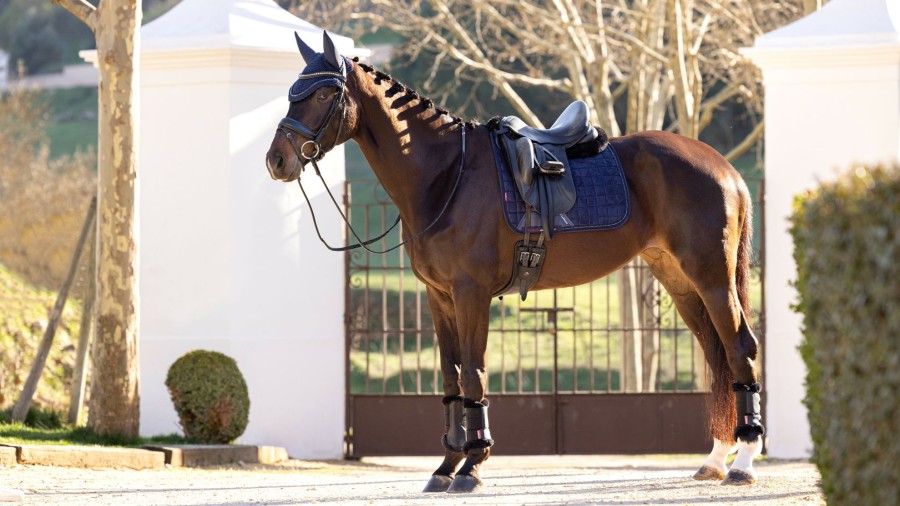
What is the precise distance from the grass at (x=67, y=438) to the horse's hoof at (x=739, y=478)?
163 inches

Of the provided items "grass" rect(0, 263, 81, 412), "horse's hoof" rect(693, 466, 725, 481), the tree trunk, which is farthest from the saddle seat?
"grass" rect(0, 263, 81, 412)

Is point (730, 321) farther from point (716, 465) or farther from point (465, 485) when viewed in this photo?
point (465, 485)

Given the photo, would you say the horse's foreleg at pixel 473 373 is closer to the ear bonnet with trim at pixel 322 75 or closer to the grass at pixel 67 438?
the ear bonnet with trim at pixel 322 75

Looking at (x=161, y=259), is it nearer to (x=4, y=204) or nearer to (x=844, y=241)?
(x=844, y=241)

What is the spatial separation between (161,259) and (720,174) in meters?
4.78

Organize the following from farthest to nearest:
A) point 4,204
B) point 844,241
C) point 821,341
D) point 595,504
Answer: point 4,204 → point 595,504 → point 821,341 → point 844,241

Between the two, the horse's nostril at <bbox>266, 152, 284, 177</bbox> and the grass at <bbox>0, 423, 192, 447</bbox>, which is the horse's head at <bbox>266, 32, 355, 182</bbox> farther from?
the grass at <bbox>0, 423, 192, 447</bbox>

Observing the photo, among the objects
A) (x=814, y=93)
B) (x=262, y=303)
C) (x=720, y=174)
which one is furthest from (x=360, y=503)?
(x=814, y=93)

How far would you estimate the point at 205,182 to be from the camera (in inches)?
374

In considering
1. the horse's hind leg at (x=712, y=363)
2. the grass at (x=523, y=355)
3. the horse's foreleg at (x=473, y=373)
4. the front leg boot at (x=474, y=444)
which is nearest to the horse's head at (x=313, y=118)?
the horse's foreleg at (x=473, y=373)

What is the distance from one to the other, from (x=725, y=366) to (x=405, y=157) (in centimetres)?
208

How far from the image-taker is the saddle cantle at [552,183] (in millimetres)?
6258

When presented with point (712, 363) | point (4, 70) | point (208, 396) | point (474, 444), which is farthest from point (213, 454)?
point (4, 70)

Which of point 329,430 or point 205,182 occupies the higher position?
point 205,182
